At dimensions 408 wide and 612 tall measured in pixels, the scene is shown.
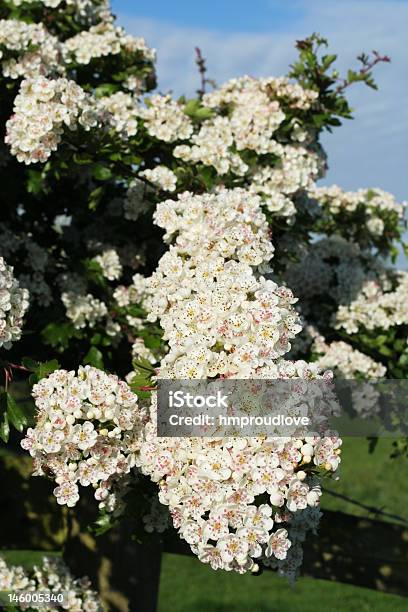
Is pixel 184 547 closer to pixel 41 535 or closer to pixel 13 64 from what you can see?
pixel 41 535

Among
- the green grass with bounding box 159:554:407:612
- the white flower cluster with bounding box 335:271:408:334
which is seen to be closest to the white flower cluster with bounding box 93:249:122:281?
the white flower cluster with bounding box 335:271:408:334

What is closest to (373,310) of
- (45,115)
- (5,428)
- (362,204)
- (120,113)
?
(362,204)

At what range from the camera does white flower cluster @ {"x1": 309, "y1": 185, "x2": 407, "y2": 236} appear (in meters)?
6.81

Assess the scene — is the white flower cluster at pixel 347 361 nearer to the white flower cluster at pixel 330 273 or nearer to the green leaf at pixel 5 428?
the white flower cluster at pixel 330 273

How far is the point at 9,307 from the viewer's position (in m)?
3.50

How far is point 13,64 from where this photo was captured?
4.98 metres

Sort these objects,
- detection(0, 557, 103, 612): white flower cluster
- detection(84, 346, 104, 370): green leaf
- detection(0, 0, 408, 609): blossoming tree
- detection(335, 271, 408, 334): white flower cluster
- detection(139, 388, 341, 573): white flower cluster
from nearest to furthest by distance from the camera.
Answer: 1. detection(139, 388, 341, 573): white flower cluster
2. detection(0, 0, 408, 609): blossoming tree
3. detection(84, 346, 104, 370): green leaf
4. detection(0, 557, 103, 612): white flower cluster
5. detection(335, 271, 408, 334): white flower cluster

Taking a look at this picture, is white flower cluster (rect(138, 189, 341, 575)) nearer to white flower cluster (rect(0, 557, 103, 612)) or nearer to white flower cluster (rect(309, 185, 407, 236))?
white flower cluster (rect(0, 557, 103, 612))

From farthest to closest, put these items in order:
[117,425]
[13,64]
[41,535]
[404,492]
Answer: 1. [404,492]
2. [41,535]
3. [13,64]
4. [117,425]

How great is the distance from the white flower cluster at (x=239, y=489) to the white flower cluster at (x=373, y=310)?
2966 millimetres

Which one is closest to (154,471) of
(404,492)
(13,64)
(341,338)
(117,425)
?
(117,425)

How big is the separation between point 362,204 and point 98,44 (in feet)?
8.46

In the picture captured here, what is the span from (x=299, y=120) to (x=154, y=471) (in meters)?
3.14

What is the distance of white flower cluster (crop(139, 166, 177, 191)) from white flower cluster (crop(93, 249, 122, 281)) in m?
0.73
